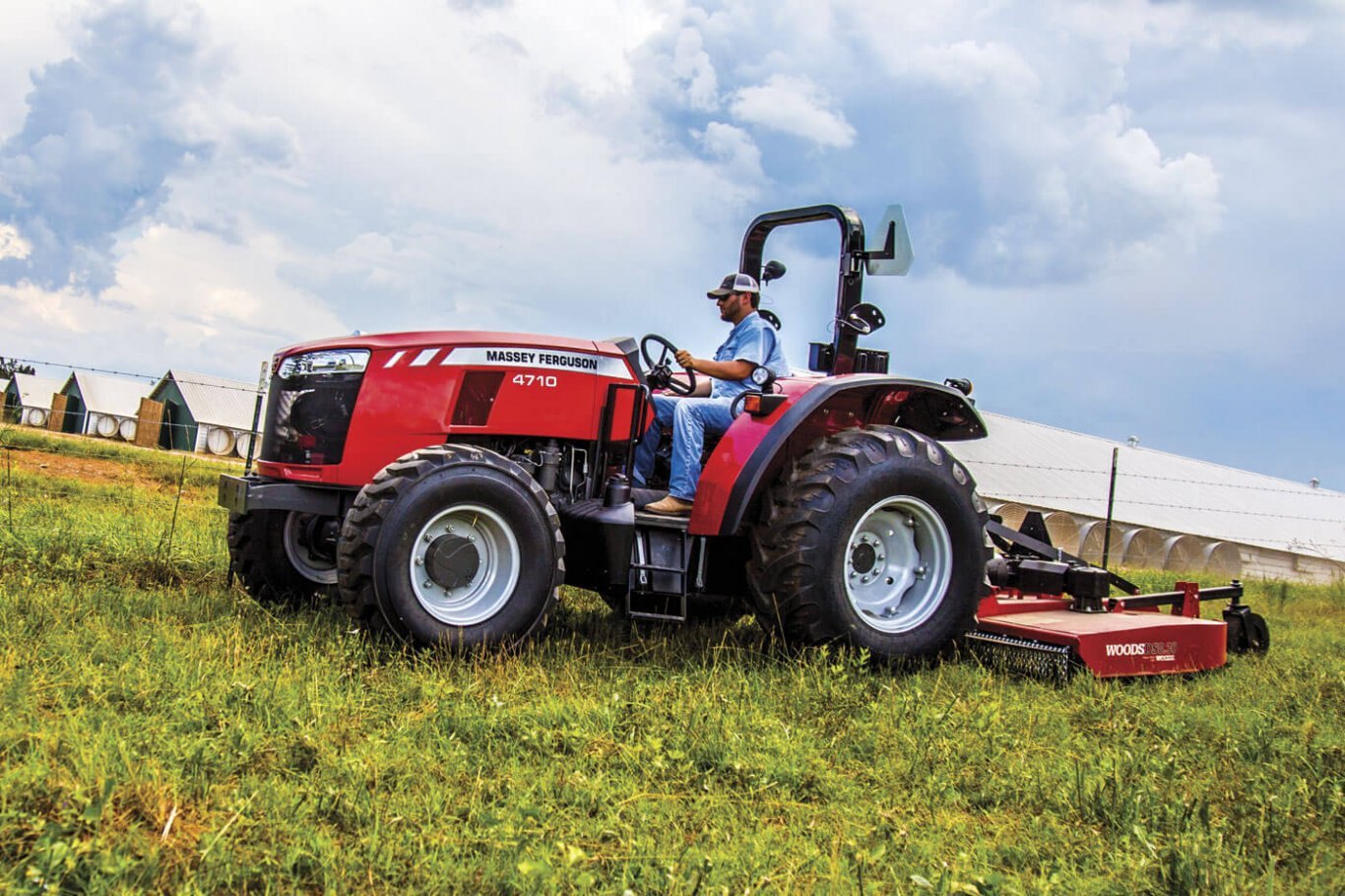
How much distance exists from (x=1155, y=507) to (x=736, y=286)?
20.9 meters

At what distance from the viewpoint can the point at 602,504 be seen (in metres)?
5.09

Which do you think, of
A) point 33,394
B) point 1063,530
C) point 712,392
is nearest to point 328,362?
point 712,392

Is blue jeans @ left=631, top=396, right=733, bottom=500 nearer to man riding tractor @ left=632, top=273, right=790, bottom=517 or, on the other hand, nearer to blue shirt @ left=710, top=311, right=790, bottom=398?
man riding tractor @ left=632, top=273, right=790, bottom=517

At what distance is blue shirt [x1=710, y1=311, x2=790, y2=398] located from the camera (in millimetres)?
5570

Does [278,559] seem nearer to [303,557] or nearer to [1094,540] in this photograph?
[303,557]

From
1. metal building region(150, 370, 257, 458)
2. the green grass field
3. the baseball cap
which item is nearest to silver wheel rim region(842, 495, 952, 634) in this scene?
the green grass field

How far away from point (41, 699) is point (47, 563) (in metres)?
2.97

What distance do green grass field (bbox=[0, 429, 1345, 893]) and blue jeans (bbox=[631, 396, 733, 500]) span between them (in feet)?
2.58

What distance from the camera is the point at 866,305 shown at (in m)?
5.89

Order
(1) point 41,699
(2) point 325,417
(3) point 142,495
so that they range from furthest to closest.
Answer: (3) point 142,495
(2) point 325,417
(1) point 41,699

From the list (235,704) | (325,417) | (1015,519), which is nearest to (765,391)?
(325,417)

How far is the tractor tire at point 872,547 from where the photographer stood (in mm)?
4836

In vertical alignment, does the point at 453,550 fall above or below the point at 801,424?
below

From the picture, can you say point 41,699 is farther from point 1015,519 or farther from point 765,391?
point 1015,519
